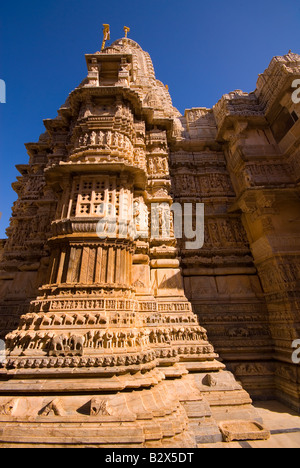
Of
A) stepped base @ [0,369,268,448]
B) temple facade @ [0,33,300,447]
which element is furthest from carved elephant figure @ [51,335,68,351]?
stepped base @ [0,369,268,448]

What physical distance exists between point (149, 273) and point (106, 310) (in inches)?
103

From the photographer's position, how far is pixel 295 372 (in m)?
6.23

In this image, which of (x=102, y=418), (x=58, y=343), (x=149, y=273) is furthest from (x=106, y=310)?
(x=149, y=273)

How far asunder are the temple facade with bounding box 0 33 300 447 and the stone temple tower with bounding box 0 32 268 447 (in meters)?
0.03

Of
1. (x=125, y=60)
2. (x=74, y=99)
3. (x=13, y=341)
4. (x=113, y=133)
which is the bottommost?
(x=13, y=341)

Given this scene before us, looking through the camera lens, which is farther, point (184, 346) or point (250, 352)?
point (250, 352)

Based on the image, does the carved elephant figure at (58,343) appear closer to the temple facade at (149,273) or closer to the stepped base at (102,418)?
the temple facade at (149,273)

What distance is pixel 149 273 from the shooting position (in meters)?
7.76

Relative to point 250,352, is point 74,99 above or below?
above

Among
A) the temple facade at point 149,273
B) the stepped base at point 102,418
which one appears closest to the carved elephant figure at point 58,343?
the temple facade at point 149,273

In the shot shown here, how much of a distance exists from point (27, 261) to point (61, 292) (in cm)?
416

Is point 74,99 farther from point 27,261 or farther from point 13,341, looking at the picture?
point 13,341

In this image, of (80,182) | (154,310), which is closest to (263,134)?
(80,182)

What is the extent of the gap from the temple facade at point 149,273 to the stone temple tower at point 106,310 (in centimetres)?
3
